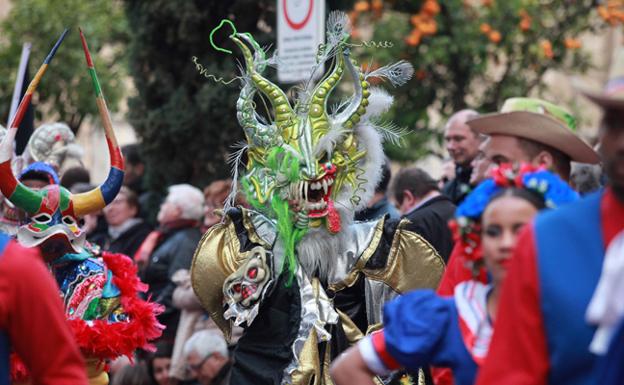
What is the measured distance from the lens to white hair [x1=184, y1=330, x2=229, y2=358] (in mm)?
8586

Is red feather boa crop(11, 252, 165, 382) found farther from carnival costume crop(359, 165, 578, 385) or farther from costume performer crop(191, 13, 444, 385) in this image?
carnival costume crop(359, 165, 578, 385)

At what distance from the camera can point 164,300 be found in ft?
31.0

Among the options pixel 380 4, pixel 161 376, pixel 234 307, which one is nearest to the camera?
pixel 234 307

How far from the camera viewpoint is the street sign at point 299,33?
27.3 ft

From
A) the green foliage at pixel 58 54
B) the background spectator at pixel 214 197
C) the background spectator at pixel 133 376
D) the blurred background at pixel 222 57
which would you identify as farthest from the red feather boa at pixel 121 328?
the green foliage at pixel 58 54

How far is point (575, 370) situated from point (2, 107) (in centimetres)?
1141

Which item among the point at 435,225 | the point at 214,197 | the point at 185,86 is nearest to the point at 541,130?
the point at 435,225

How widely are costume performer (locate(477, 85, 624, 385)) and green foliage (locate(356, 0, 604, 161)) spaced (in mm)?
9017

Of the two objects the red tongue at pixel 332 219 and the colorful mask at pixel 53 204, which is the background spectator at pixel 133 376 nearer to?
the colorful mask at pixel 53 204

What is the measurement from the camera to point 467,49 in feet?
→ 41.0

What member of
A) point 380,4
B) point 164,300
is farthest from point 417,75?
point 164,300

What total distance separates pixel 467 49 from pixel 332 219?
6.19 metres

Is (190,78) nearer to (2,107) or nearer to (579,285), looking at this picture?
(2,107)

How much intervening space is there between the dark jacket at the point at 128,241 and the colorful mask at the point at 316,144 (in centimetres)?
343
